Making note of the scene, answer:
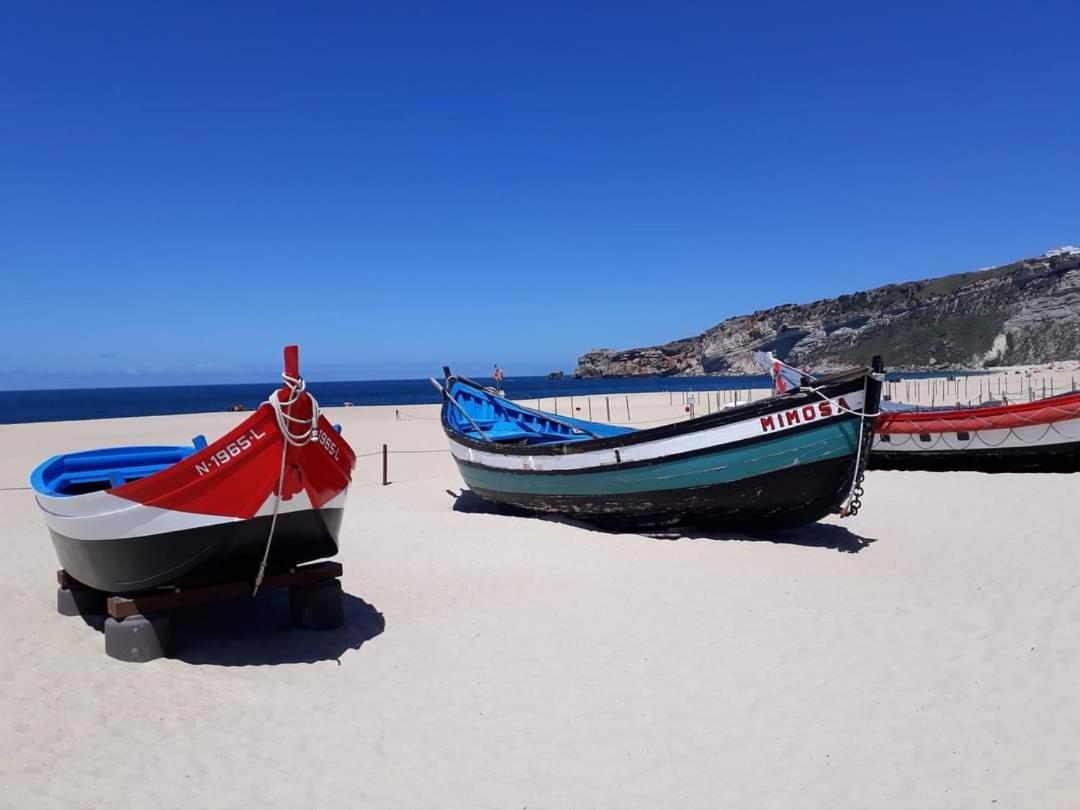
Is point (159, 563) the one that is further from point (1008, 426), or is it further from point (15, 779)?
point (1008, 426)

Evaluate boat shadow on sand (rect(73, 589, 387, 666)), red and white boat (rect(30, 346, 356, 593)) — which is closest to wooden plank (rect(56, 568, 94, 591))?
boat shadow on sand (rect(73, 589, 387, 666))

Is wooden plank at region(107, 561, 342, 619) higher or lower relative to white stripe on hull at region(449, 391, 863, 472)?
lower

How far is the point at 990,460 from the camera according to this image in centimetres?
1484

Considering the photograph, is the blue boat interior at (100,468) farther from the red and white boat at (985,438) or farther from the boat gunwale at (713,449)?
the red and white boat at (985,438)

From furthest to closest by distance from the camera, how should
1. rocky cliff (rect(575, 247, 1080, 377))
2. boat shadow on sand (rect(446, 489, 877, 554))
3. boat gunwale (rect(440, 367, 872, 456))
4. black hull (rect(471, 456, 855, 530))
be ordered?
rocky cliff (rect(575, 247, 1080, 377)) < boat shadow on sand (rect(446, 489, 877, 554)) < black hull (rect(471, 456, 855, 530)) < boat gunwale (rect(440, 367, 872, 456))

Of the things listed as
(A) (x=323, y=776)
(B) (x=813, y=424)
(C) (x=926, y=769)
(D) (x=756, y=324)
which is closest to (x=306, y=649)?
(A) (x=323, y=776)

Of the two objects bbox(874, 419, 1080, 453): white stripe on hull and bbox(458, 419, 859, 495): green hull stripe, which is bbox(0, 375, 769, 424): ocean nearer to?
bbox(874, 419, 1080, 453): white stripe on hull

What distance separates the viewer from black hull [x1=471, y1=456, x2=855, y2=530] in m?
9.13

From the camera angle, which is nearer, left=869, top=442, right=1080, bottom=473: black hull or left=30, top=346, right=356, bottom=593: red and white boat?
left=30, top=346, right=356, bottom=593: red and white boat

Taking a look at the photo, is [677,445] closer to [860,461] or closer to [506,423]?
[860,461]

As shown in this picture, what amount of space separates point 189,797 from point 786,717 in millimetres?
3679

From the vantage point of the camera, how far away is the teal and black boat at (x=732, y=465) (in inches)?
352

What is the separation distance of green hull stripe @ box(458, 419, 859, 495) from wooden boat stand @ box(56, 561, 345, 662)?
4.61 m

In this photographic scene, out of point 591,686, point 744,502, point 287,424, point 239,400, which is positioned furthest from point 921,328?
Result: point 287,424
